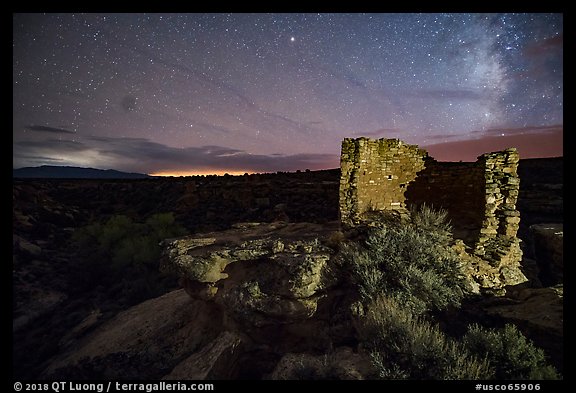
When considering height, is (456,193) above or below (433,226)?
above

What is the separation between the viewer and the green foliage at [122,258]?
12.3 metres

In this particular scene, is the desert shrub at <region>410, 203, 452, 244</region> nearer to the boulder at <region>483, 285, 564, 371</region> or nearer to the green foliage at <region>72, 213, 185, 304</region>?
the boulder at <region>483, 285, 564, 371</region>

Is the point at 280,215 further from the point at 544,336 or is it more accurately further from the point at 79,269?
the point at 544,336

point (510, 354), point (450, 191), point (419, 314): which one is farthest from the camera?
point (450, 191)

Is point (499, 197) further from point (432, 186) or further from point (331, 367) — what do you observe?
point (331, 367)

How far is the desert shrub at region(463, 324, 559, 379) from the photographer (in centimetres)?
379

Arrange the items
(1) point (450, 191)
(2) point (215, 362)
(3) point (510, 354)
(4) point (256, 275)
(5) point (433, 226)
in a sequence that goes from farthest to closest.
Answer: (1) point (450, 191) < (5) point (433, 226) < (4) point (256, 275) < (2) point (215, 362) < (3) point (510, 354)

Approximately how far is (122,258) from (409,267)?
14128 mm

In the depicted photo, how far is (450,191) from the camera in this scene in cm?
768

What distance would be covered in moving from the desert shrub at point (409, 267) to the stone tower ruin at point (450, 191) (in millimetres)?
878

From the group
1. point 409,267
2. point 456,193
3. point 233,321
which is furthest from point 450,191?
point 233,321

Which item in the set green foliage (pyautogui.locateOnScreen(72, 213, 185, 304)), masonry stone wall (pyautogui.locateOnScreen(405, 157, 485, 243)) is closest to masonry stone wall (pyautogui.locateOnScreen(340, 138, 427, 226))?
masonry stone wall (pyautogui.locateOnScreen(405, 157, 485, 243))

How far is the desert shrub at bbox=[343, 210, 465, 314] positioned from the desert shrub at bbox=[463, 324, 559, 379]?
0.87 metres
